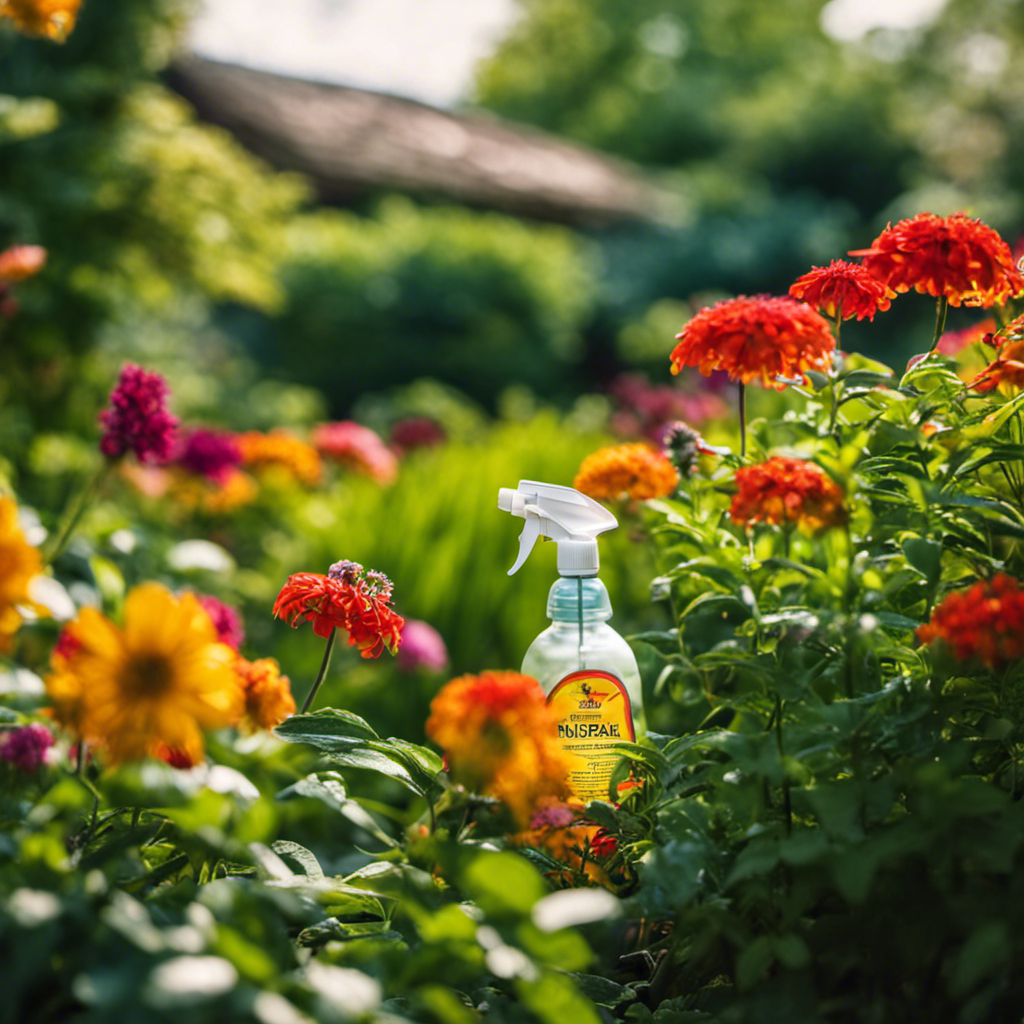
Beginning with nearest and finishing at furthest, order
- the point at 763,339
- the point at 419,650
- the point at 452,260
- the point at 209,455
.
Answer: the point at 763,339
the point at 419,650
the point at 209,455
the point at 452,260

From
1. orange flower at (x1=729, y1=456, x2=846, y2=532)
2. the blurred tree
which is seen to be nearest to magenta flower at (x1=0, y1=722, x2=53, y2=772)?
orange flower at (x1=729, y1=456, x2=846, y2=532)

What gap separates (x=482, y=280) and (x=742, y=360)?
7447mm

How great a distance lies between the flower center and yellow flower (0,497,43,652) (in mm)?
84

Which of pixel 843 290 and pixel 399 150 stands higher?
pixel 399 150

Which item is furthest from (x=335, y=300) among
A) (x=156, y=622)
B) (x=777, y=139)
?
(x=156, y=622)

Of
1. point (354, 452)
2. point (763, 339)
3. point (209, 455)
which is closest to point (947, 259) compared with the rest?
point (763, 339)

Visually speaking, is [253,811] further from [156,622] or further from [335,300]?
[335,300]

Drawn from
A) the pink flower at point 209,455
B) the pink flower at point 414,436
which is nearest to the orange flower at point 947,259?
the pink flower at point 209,455

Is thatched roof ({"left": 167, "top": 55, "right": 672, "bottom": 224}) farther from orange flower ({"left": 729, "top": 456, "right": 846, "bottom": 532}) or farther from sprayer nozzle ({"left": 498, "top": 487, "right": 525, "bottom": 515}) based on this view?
orange flower ({"left": 729, "top": 456, "right": 846, "bottom": 532})

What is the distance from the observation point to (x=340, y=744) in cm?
85

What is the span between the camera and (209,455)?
231 cm

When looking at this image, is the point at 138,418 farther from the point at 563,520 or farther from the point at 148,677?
the point at 148,677

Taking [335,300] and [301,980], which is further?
[335,300]

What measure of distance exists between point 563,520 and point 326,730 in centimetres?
33
